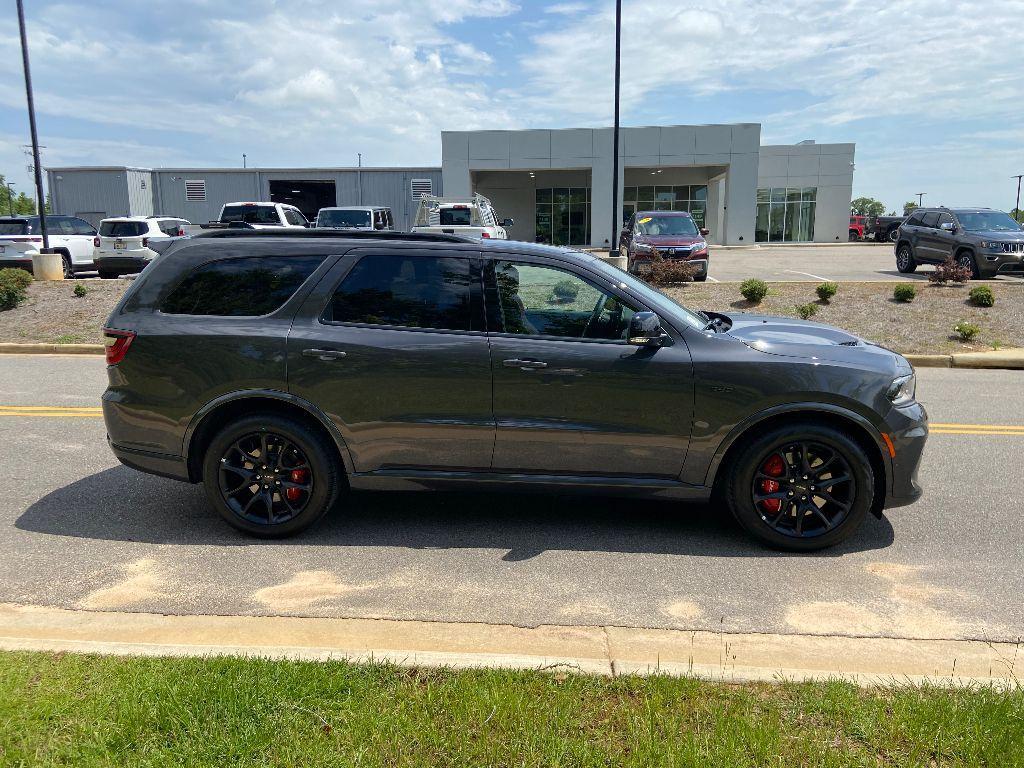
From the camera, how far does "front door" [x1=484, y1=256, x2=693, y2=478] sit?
436cm

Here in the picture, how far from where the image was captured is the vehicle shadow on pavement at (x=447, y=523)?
4621 millimetres

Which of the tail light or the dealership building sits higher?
the dealership building

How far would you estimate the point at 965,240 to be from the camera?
17969mm

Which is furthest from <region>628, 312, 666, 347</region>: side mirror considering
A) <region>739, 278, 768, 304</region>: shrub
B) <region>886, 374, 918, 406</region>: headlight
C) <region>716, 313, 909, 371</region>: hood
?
<region>739, 278, 768, 304</region>: shrub

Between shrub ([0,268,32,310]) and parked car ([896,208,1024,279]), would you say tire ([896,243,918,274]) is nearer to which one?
parked car ([896,208,1024,279])

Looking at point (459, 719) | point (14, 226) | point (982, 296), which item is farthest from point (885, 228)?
point (459, 719)

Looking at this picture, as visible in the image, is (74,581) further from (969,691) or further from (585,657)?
(969,691)

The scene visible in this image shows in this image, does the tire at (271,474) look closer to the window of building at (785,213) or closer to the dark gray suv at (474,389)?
the dark gray suv at (474,389)

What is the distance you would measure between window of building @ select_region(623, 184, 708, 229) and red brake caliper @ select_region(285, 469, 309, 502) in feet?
131

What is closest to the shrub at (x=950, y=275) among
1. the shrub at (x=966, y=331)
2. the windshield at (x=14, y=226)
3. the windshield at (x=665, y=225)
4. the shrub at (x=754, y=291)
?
the shrub at (x=966, y=331)

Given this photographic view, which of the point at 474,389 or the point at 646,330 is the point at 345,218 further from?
the point at 646,330

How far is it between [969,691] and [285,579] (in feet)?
10.7

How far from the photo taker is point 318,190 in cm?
4744

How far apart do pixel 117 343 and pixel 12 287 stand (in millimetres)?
12576
